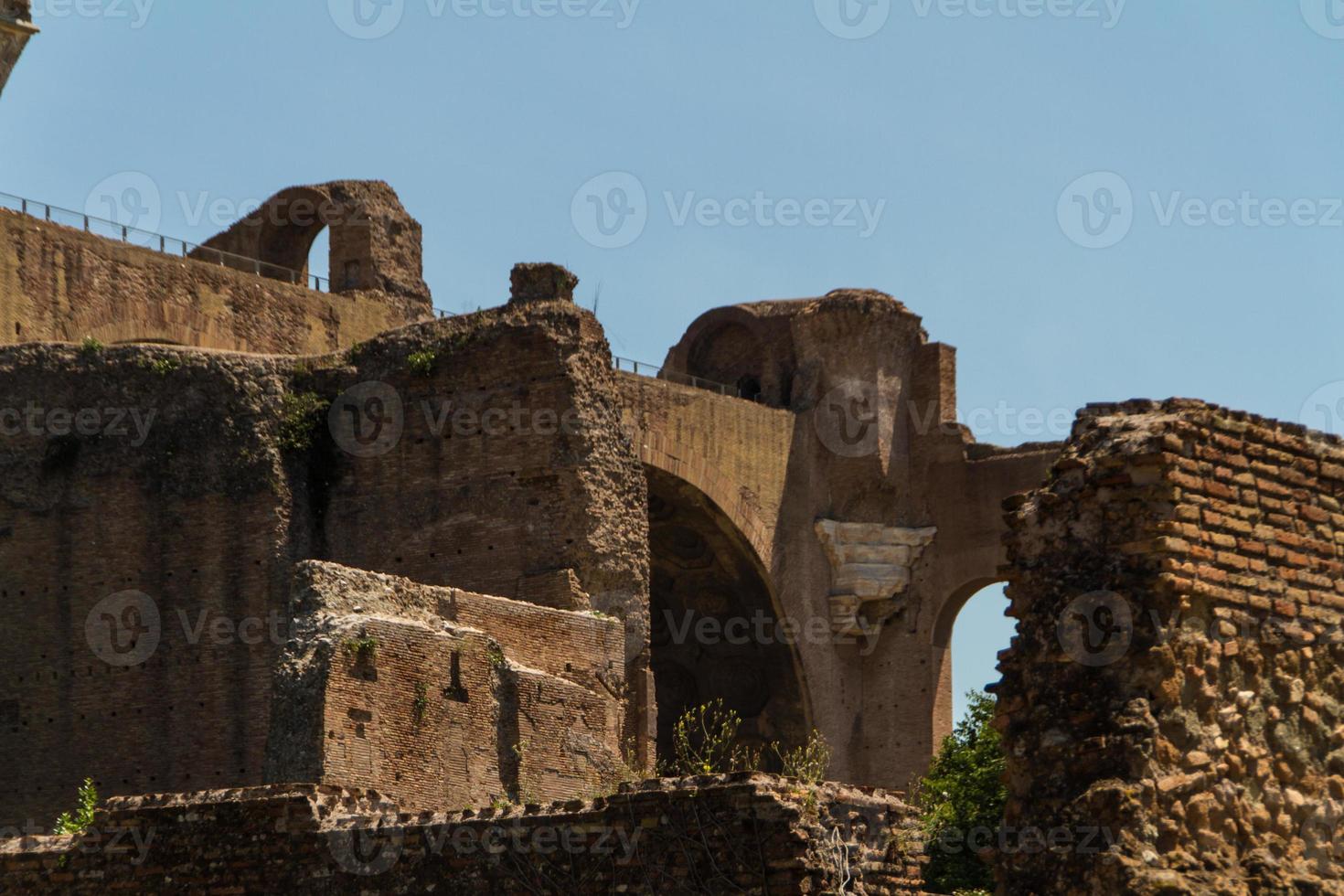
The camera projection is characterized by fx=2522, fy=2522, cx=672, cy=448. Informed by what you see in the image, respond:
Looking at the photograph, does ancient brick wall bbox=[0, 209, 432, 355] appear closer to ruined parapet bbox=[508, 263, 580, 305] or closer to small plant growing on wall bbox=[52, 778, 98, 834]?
ruined parapet bbox=[508, 263, 580, 305]

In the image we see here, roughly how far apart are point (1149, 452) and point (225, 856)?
5345 mm

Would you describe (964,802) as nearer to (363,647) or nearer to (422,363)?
(422,363)

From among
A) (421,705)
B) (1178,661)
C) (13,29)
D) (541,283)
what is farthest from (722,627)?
(1178,661)

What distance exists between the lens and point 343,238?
28.7 m

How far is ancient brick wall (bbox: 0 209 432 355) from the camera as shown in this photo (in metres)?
24.0

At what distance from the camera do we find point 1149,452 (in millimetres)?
7742

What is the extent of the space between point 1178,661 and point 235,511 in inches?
548

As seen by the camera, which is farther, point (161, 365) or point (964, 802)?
point (964, 802)

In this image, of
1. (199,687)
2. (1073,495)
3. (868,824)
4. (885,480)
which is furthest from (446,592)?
(885,480)

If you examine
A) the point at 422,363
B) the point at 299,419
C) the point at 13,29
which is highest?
the point at 13,29

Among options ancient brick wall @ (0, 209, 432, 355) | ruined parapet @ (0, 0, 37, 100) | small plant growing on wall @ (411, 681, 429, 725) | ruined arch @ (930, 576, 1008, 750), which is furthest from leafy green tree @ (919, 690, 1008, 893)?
ruined parapet @ (0, 0, 37, 100)

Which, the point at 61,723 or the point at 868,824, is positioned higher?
the point at 61,723

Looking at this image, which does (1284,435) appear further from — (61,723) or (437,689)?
(61,723)

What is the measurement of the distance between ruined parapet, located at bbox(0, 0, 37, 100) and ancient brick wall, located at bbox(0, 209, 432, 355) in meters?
2.01
